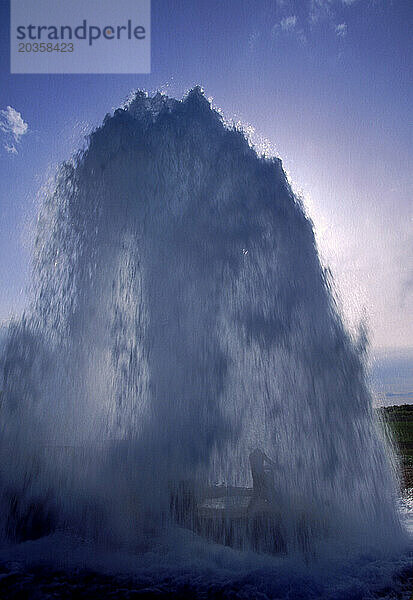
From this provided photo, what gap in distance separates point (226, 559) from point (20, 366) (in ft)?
27.5

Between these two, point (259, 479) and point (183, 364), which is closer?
point (259, 479)

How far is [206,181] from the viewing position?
565 inches

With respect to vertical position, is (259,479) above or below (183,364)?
below

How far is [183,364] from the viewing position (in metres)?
11.8

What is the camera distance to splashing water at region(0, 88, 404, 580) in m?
9.97

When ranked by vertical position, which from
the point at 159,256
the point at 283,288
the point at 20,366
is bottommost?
the point at 20,366

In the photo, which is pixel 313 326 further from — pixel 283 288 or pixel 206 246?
pixel 206 246

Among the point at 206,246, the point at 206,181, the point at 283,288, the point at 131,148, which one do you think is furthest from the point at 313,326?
the point at 131,148

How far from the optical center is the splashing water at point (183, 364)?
9.97m

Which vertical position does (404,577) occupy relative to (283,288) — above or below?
below

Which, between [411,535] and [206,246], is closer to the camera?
[411,535]

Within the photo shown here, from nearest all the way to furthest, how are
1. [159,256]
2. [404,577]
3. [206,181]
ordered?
1. [404,577]
2. [159,256]
3. [206,181]

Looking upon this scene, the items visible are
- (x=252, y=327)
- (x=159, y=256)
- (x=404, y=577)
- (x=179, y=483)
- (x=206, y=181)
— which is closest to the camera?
(x=404, y=577)

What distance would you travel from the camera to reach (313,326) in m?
12.7
